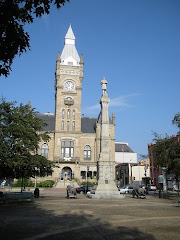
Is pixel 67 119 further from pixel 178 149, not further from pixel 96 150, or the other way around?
pixel 178 149

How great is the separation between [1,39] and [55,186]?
4544 cm

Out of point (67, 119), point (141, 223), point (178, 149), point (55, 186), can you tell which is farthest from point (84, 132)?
point (141, 223)

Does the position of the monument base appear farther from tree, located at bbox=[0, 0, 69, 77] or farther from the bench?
tree, located at bbox=[0, 0, 69, 77]

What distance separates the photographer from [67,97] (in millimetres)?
59094

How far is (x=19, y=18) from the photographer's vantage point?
256 inches

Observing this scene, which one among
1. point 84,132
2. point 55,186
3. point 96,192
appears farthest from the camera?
point 84,132

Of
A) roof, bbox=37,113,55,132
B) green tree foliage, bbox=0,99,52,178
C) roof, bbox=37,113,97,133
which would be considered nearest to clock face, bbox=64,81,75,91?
roof, bbox=37,113,97,133

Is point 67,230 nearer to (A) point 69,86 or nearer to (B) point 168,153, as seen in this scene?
(B) point 168,153

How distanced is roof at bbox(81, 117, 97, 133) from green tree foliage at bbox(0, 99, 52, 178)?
3797 cm

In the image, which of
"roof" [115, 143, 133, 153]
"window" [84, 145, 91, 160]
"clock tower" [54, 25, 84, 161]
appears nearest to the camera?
"clock tower" [54, 25, 84, 161]

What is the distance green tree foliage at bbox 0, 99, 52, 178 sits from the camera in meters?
19.2

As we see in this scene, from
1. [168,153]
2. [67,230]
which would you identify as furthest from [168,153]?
[67,230]

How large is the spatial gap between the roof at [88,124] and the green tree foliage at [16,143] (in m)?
38.0

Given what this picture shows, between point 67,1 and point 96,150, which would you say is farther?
point 96,150
